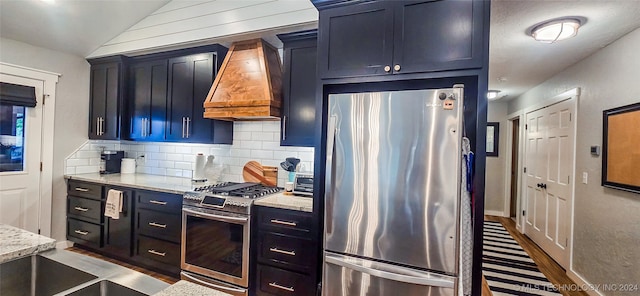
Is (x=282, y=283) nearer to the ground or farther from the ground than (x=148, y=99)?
nearer to the ground

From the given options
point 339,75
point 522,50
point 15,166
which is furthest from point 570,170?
point 15,166

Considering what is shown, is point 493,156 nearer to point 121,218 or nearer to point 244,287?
point 244,287

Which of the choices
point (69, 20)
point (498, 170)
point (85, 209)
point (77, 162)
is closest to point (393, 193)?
point (85, 209)

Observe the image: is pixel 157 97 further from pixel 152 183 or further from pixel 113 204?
pixel 113 204

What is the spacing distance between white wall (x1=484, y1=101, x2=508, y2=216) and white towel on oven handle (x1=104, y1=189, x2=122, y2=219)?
19.5ft

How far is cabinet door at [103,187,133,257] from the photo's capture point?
2.88 m

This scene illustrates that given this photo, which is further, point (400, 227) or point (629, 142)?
point (629, 142)

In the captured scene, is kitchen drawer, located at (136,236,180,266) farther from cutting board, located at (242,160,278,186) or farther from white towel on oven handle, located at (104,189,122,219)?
cutting board, located at (242,160,278,186)

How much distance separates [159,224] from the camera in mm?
2705

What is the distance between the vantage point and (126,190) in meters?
2.89

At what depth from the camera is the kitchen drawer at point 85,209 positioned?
10.2 feet

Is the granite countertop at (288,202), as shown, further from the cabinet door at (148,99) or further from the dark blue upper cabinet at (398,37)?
the cabinet door at (148,99)

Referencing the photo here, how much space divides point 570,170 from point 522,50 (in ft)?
4.78

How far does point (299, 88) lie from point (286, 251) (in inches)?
53.7
